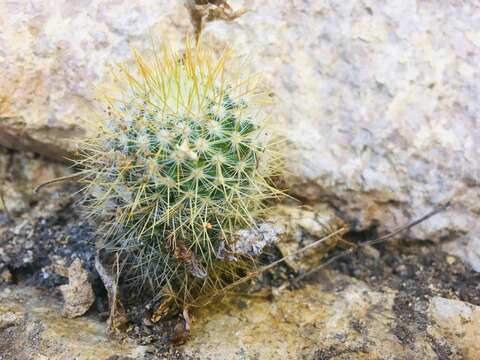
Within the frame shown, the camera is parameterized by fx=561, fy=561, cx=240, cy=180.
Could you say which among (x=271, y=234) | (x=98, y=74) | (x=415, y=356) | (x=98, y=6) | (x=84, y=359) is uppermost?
(x=98, y=6)

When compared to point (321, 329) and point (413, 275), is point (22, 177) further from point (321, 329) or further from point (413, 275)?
point (413, 275)

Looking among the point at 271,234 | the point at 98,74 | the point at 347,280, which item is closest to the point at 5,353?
the point at 271,234

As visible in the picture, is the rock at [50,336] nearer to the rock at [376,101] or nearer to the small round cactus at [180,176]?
the small round cactus at [180,176]

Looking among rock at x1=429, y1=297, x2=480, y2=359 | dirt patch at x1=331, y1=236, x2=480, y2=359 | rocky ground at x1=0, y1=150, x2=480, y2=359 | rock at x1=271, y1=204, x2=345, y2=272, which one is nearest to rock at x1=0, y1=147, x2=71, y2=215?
rocky ground at x1=0, y1=150, x2=480, y2=359

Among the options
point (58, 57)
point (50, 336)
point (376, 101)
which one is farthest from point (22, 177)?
point (376, 101)

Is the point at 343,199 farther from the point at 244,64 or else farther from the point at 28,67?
the point at 28,67

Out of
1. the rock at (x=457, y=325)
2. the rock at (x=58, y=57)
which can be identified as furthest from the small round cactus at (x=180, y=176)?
the rock at (x=457, y=325)
